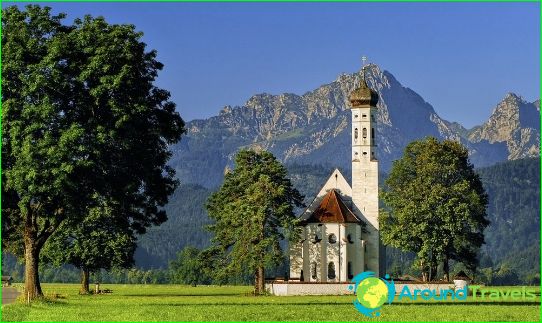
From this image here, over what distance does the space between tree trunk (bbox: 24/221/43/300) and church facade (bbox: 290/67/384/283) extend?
49.6m

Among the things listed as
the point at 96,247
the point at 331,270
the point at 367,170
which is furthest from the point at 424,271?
the point at 96,247

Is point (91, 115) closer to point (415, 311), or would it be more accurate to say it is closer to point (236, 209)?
point (415, 311)

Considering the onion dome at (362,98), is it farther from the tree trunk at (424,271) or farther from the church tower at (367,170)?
the tree trunk at (424,271)

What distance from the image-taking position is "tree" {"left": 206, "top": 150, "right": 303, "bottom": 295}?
9288cm

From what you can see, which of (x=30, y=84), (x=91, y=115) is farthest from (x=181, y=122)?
(x=30, y=84)

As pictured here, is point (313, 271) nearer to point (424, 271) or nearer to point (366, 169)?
point (424, 271)

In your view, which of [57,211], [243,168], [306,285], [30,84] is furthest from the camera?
[243,168]

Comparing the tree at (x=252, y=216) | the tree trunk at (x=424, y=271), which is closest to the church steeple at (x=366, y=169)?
the tree trunk at (x=424, y=271)

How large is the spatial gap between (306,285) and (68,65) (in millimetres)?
43365

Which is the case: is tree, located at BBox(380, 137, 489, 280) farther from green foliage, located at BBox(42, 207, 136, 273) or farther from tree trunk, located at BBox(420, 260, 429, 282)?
green foliage, located at BBox(42, 207, 136, 273)

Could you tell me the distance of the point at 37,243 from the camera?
5559 centimetres

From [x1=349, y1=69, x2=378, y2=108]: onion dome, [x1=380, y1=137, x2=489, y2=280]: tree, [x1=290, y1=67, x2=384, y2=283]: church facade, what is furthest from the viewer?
[x1=349, y1=69, x2=378, y2=108]: onion dome

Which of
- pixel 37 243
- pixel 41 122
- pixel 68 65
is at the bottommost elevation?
pixel 37 243

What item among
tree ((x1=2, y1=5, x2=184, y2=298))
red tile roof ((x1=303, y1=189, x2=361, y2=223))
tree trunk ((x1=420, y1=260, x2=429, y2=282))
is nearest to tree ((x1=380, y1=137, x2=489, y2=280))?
tree trunk ((x1=420, y1=260, x2=429, y2=282))
